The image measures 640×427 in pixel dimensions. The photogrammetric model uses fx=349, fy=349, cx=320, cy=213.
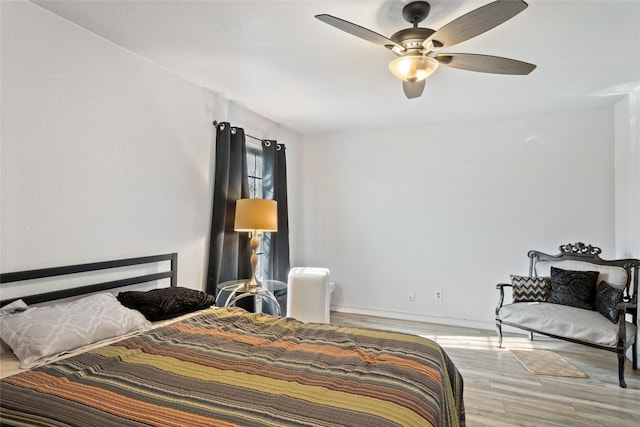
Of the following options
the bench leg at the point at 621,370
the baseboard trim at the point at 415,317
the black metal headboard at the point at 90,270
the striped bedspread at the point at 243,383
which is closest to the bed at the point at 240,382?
the striped bedspread at the point at 243,383

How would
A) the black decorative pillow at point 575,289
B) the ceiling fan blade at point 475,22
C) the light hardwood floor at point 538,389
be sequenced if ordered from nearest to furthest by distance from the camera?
the ceiling fan blade at point 475,22 → the light hardwood floor at point 538,389 → the black decorative pillow at point 575,289

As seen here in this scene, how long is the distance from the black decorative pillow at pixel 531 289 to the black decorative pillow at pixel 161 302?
10.3 ft

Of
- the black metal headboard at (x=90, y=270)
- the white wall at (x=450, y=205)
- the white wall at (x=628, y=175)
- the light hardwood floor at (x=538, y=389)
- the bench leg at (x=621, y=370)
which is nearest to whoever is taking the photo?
the black metal headboard at (x=90, y=270)

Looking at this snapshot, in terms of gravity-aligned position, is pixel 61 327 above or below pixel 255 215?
below

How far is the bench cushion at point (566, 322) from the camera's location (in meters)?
2.87

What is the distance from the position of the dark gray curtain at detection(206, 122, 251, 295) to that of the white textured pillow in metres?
1.28

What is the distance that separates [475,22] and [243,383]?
6.03ft

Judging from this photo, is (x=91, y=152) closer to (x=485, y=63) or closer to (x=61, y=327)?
(x=61, y=327)

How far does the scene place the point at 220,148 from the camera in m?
3.35

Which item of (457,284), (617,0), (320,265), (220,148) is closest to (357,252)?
(320,265)

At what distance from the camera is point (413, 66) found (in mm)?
1933

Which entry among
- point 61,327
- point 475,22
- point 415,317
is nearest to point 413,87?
point 475,22

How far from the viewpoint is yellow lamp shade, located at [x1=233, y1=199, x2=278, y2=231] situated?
308 centimetres

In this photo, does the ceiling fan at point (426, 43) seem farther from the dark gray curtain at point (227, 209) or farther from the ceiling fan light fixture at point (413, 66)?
the dark gray curtain at point (227, 209)
